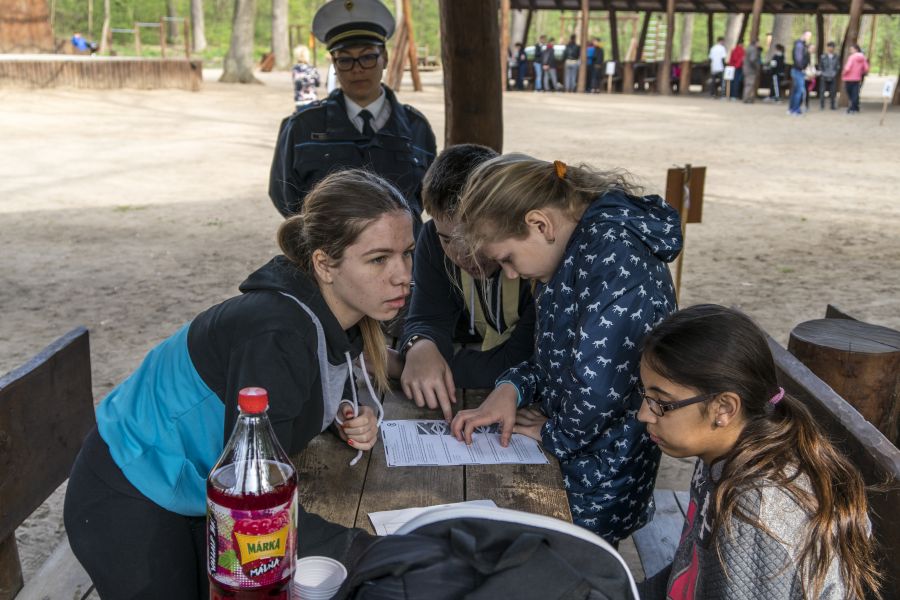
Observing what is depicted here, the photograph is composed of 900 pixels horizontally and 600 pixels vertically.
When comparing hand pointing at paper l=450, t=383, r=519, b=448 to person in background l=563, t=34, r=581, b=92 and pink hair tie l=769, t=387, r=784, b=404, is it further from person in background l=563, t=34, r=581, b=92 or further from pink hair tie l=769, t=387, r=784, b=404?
person in background l=563, t=34, r=581, b=92

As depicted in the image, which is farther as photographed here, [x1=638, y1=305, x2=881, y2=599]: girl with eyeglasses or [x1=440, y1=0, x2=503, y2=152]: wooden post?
[x1=440, y1=0, x2=503, y2=152]: wooden post

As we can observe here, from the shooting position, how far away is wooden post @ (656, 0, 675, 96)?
89.7ft

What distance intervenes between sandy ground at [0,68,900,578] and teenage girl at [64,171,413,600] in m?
1.70

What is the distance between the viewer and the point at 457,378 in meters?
2.69

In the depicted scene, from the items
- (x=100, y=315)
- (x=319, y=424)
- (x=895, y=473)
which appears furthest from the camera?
(x=100, y=315)

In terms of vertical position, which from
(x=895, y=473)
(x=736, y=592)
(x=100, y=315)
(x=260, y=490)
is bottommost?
(x=100, y=315)

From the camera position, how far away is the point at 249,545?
129 centimetres

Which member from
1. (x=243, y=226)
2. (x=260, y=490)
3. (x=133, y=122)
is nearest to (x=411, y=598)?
(x=260, y=490)

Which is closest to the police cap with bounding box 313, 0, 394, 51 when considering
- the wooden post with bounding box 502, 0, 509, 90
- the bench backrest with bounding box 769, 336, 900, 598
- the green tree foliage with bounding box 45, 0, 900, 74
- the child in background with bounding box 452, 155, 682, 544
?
the child in background with bounding box 452, 155, 682, 544

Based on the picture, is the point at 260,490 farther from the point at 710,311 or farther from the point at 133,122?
the point at 133,122

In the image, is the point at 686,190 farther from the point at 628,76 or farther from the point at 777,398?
the point at 628,76

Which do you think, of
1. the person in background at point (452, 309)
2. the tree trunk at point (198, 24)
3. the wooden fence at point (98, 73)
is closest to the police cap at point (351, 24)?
the person in background at point (452, 309)

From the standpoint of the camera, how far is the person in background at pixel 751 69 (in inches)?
1005

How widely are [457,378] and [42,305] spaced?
4.56 meters
